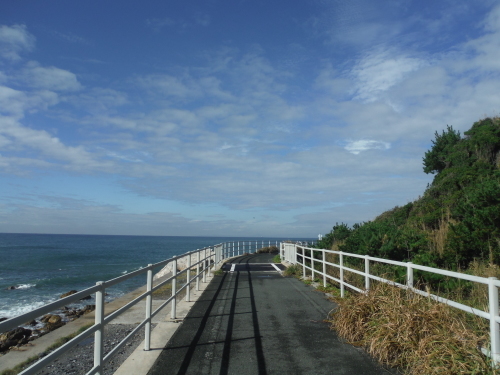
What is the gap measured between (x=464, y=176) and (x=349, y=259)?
1168 cm

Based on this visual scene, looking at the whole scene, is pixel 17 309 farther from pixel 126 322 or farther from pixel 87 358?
pixel 87 358

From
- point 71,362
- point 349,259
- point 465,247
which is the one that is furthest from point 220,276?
point 71,362

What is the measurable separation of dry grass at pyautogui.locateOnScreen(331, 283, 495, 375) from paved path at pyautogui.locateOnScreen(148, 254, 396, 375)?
31 cm

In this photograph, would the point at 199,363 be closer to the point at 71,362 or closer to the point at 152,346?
the point at 152,346

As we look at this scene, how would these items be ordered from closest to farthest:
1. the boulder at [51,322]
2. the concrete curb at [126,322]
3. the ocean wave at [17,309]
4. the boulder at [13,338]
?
the concrete curb at [126,322]
the boulder at [13,338]
the boulder at [51,322]
the ocean wave at [17,309]

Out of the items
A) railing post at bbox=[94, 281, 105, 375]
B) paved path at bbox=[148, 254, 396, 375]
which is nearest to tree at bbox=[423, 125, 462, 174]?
paved path at bbox=[148, 254, 396, 375]

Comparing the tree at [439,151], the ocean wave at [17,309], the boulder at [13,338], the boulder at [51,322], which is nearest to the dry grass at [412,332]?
the boulder at [13,338]

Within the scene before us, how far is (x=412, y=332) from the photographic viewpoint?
205 inches

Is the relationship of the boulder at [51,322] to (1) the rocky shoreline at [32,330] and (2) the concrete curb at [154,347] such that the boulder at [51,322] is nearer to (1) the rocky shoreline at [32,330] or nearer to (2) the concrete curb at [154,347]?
(1) the rocky shoreline at [32,330]

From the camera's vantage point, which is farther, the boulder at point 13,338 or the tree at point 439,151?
the tree at point 439,151

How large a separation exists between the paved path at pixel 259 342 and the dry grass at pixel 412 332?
313 millimetres

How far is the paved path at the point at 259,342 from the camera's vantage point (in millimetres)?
5078

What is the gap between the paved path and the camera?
508 centimetres

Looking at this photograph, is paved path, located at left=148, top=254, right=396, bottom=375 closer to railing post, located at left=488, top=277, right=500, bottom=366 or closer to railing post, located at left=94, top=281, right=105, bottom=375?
railing post, located at left=94, top=281, right=105, bottom=375
